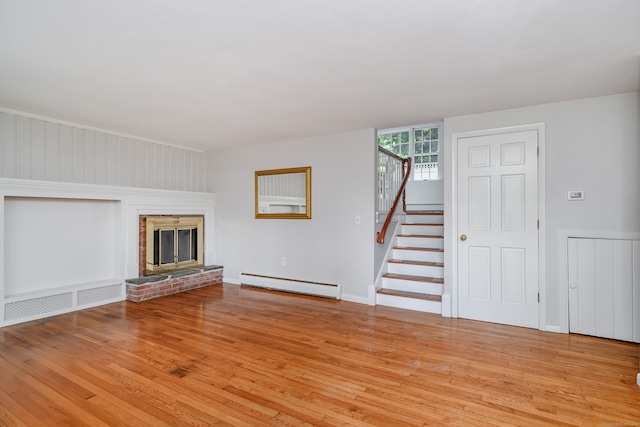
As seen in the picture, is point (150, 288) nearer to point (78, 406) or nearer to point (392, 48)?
point (78, 406)

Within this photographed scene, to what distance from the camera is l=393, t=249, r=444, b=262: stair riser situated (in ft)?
15.3

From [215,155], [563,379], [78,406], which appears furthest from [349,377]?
[215,155]

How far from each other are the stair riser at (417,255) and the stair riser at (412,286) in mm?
494

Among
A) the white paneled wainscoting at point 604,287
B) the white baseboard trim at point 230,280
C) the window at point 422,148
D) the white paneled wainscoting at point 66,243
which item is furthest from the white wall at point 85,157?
the white paneled wainscoting at point 604,287

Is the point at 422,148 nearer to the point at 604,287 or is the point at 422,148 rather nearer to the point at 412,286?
the point at 412,286

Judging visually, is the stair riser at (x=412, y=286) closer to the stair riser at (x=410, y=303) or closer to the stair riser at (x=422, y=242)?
the stair riser at (x=410, y=303)

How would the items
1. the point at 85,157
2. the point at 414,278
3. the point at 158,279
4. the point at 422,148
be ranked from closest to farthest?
the point at 85,157 < the point at 414,278 < the point at 158,279 < the point at 422,148

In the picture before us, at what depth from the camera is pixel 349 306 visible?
442cm

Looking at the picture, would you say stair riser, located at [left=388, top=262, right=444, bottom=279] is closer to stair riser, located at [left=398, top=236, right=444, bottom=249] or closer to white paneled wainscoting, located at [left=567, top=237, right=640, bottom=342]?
stair riser, located at [left=398, top=236, right=444, bottom=249]

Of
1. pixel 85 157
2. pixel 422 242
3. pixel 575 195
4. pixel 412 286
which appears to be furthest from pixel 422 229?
pixel 85 157

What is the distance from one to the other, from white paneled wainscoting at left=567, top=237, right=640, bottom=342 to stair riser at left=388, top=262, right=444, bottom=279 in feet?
4.65

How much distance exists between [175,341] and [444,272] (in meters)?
3.02

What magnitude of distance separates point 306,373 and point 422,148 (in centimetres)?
528

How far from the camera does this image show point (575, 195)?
3.38 metres
